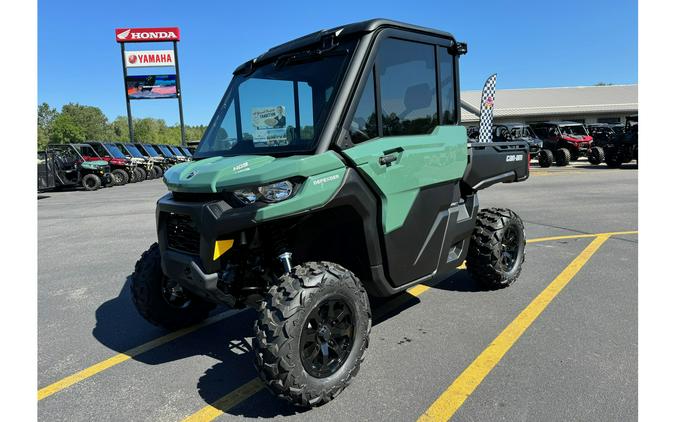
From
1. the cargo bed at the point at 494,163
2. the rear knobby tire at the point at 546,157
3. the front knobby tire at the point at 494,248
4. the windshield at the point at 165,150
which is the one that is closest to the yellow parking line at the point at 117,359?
the front knobby tire at the point at 494,248

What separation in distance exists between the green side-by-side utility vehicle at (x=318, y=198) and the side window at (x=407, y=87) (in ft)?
0.04

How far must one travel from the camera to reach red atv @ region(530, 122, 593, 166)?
77.5 ft

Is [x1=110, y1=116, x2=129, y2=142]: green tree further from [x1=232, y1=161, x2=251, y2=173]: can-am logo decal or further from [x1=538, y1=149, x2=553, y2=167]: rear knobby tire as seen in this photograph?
[x1=232, y1=161, x2=251, y2=173]: can-am logo decal

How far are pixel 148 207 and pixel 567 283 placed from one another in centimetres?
1091

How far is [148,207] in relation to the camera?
12.5 meters

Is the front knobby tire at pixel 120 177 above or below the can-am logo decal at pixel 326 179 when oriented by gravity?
above

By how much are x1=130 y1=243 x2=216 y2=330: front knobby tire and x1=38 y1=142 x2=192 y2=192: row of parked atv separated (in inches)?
531

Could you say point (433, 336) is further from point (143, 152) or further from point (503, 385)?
point (143, 152)

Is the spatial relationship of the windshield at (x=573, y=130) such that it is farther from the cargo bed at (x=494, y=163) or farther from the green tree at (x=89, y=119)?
the green tree at (x=89, y=119)

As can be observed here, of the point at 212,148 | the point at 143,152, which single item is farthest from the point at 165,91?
the point at 212,148

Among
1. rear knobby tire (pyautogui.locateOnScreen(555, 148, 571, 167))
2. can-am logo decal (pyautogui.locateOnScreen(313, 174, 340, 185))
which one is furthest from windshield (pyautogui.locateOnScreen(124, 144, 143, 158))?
can-am logo decal (pyautogui.locateOnScreen(313, 174, 340, 185))

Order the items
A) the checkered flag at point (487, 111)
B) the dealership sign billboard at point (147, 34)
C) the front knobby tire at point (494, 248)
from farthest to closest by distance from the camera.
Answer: the dealership sign billboard at point (147, 34) → the checkered flag at point (487, 111) → the front knobby tire at point (494, 248)

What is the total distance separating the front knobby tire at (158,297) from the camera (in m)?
3.70

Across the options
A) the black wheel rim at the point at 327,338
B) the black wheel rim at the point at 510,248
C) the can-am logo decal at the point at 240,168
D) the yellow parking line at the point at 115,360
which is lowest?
the yellow parking line at the point at 115,360
